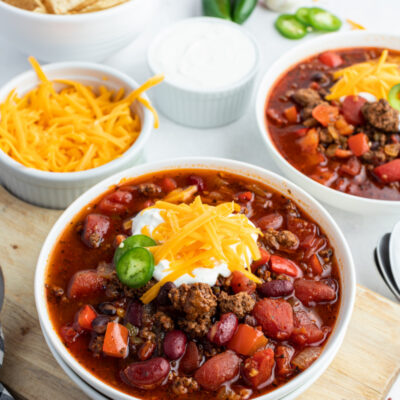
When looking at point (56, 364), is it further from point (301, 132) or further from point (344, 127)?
point (344, 127)

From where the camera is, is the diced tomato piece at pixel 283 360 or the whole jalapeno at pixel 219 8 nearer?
the diced tomato piece at pixel 283 360

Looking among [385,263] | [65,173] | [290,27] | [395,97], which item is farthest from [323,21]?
[65,173]

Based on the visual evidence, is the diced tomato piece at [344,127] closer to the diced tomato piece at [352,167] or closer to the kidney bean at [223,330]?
the diced tomato piece at [352,167]

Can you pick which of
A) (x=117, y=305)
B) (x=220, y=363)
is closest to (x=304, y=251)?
(x=220, y=363)

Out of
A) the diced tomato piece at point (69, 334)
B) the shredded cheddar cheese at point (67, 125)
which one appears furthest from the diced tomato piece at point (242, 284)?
the shredded cheddar cheese at point (67, 125)

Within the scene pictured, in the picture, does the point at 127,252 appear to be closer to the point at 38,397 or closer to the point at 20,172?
the point at 38,397

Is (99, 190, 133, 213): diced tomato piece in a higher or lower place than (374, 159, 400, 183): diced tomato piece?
higher

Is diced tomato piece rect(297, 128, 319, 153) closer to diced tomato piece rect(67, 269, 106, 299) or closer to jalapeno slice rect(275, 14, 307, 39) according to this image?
jalapeno slice rect(275, 14, 307, 39)

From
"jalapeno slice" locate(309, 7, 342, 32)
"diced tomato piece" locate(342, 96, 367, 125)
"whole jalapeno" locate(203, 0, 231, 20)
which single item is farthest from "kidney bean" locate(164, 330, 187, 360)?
"jalapeno slice" locate(309, 7, 342, 32)

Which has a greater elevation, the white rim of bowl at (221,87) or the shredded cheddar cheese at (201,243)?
the shredded cheddar cheese at (201,243)
